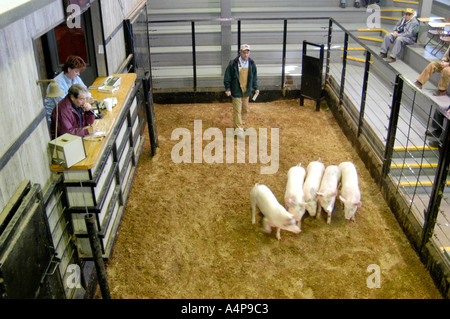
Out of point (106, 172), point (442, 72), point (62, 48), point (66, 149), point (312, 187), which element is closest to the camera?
point (66, 149)

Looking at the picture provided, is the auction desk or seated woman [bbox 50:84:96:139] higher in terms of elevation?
seated woman [bbox 50:84:96:139]

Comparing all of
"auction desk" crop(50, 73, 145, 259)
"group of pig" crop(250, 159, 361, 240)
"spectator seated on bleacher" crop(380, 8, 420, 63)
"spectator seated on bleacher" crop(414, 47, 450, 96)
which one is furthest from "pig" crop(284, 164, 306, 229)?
"spectator seated on bleacher" crop(380, 8, 420, 63)

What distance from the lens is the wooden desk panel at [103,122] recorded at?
4.70 metres

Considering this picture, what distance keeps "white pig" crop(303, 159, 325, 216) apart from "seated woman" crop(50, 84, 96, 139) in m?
2.70

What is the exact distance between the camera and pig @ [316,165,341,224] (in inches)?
238

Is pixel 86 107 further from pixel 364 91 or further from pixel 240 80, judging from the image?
pixel 364 91

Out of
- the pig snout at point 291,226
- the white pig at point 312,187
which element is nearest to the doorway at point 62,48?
Result: the white pig at point 312,187

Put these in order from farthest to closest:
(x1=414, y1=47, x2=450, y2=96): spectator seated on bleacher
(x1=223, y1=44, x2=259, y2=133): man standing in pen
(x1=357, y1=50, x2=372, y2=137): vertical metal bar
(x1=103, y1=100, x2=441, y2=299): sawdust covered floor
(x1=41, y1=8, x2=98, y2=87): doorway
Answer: (x1=414, y1=47, x2=450, y2=96): spectator seated on bleacher → (x1=223, y1=44, x2=259, y2=133): man standing in pen → (x1=357, y1=50, x2=372, y2=137): vertical metal bar → (x1=41, y1=8, x2=98, y2=87): doorway → (x1=103, y1=100, x2=441, y2=299): sawdust covered floor

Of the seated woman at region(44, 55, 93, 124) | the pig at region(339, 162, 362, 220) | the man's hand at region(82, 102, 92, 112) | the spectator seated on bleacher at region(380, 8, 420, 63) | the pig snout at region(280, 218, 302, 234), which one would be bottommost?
the pig snout at region(280, 218, 302, 234)

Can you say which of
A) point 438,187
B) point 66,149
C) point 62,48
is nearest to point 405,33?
point 438,187

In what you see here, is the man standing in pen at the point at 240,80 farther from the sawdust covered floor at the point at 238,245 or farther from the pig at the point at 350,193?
the pig at the point at 350,193

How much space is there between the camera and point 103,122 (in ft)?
18.3

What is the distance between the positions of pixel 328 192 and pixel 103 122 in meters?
2.84

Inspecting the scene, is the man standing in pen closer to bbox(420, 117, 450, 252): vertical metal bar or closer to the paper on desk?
the paper on desk
